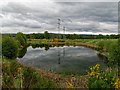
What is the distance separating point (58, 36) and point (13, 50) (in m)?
88.7

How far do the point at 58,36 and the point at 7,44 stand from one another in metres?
89.4

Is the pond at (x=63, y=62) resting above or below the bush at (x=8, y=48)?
below

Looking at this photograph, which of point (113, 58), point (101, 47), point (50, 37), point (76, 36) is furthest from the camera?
point (76, 36)

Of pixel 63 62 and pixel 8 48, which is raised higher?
pixel 8 48

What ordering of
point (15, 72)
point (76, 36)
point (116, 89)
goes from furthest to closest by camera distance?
point (76, 36), point (15, 72), point (116, 89)

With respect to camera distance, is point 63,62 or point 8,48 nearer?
point 63,62

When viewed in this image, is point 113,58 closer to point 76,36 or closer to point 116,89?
point 116,89

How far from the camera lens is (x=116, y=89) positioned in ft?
27.9

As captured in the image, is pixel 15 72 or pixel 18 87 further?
pixel 15 72

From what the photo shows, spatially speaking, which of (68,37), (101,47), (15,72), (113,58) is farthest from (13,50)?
(68,37)

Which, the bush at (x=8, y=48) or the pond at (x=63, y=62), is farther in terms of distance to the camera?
the bush at (x=8, y=48)

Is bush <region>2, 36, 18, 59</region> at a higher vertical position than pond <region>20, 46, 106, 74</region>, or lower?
higher

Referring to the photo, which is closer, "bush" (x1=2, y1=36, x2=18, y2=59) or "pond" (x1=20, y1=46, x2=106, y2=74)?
"pond" (x1=20, y1=46, x2=106, y2=74)

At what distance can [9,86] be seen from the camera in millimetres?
9281
